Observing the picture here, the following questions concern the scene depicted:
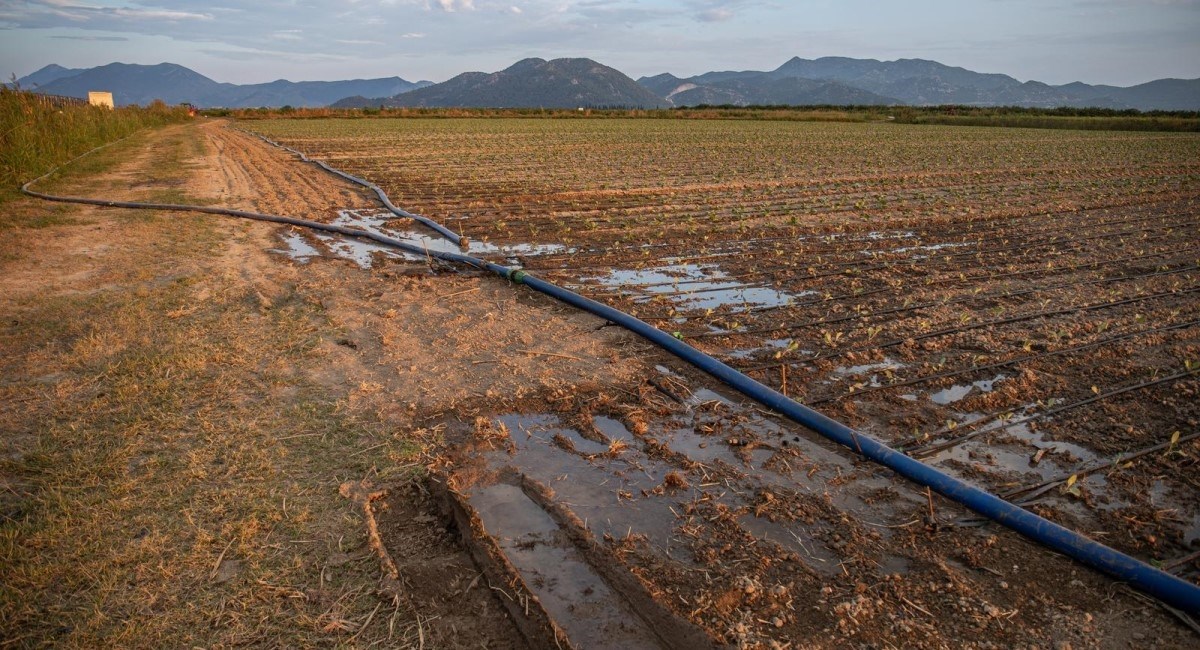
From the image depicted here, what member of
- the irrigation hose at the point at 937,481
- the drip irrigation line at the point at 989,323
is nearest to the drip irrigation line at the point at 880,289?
the irrigation hose at the point at 937,481

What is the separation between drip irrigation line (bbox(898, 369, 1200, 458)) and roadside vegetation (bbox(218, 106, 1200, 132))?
42750 mm

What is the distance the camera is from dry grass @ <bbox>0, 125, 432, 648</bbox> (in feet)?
8.49

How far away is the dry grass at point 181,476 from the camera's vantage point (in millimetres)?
2588

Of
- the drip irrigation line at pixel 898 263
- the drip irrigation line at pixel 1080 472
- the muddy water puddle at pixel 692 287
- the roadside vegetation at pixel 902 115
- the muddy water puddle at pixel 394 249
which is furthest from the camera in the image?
the roadside vegetation at pixel 902 115

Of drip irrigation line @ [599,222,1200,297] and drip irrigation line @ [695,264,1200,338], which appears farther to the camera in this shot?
drip irrigation line @ [599,222,1200,297]

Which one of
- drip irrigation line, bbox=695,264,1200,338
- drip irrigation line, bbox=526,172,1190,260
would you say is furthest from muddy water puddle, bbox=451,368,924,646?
drip irrigation line, bbox=526,172,1190,260

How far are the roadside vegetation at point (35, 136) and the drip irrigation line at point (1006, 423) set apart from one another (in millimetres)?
13361

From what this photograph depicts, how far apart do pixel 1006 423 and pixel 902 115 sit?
50.6 m

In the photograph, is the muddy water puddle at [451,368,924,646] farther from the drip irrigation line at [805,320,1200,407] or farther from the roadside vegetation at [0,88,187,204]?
the roadside vegetation at [0,88,187,204]

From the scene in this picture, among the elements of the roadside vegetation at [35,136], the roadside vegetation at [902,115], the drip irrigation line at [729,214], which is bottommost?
the drip irrigation line at [729,214]

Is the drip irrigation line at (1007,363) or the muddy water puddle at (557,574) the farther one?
the drip irrigation line at (1007,363)

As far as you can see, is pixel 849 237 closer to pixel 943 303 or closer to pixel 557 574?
pixel 943 303

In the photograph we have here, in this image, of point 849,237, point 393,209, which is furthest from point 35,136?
point 849,237

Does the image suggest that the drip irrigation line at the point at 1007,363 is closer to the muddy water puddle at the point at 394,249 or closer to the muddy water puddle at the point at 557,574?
the muddy water puddle at the point at 557,574
